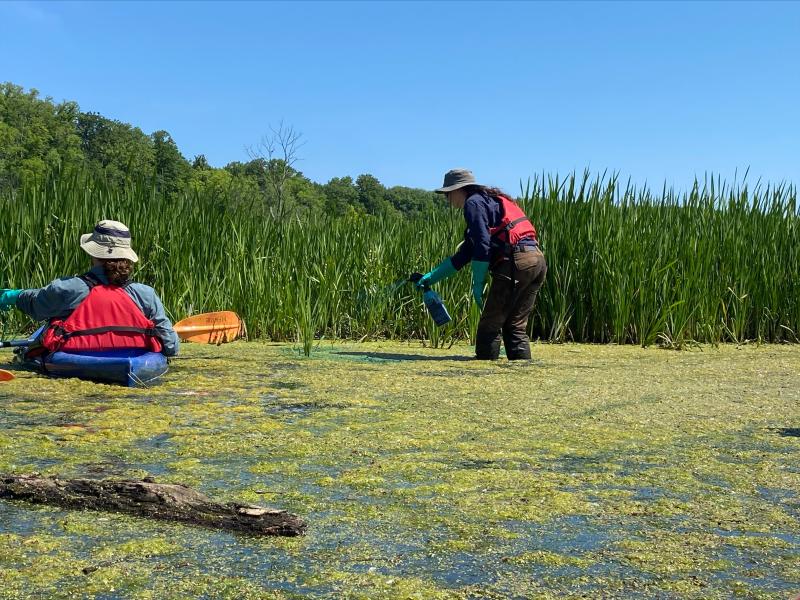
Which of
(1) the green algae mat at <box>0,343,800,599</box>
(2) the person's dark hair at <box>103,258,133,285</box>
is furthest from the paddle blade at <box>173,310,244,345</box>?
(2) the person's dark hair at <box>103,258,133,285</box>

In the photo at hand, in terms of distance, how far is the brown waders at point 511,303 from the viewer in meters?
5.28

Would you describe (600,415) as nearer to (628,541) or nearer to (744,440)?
(744,440)

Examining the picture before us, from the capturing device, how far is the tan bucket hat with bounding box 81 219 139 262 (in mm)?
3848

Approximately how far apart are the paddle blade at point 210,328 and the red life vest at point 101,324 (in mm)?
1599

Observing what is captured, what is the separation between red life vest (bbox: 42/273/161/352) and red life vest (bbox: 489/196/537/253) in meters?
2.10

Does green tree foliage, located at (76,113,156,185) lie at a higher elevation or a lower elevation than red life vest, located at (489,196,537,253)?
higher

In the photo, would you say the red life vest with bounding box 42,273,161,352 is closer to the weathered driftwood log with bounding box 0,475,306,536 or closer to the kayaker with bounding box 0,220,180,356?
the kayaker with bounding box 0,220,180,356


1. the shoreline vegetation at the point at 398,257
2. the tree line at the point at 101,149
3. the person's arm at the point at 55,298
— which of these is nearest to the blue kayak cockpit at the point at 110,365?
the person's arm at the point at 55,298

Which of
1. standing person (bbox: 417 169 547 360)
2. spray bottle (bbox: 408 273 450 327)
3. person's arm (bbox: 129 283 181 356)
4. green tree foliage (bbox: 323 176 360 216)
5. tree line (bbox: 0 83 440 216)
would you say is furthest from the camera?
green tree foliage (bbox: 323 176 360 216)

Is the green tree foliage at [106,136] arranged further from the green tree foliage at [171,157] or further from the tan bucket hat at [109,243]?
the tan bucket hat at [109,243]

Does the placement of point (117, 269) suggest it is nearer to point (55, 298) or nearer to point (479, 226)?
point (55, 298)

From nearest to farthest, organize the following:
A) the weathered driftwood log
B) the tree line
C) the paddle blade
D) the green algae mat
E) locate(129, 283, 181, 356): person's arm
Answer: the green algae mat, the weathered driftwood log, locate(129, 283, 181, 356): person's arm, the paddle blade, the tree line

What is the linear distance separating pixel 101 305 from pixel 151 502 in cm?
201

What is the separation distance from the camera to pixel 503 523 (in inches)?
82.7
